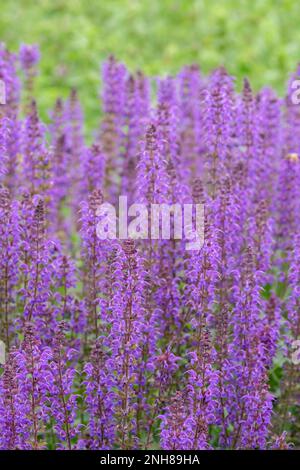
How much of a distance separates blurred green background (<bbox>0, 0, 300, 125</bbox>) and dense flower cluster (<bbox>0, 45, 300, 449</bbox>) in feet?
24.1

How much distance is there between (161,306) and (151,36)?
39.2ft

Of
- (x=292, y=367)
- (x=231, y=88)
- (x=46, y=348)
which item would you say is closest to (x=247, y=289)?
(x=292, y=367)

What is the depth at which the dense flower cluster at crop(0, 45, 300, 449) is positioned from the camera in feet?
18.8

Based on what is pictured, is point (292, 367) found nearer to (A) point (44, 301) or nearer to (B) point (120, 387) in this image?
(B) point (120, 387)

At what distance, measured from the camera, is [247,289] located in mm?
6230

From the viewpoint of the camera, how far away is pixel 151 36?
1770cm

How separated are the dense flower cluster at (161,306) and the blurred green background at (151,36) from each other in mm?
7353

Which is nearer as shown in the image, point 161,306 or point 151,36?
point 161,306

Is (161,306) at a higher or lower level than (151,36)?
lower

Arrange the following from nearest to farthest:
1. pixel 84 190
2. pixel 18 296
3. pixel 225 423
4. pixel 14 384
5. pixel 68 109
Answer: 1. pixel 14 384
2. pixel 225 423
3. pixel 18 296
4. pixel 84 190
5. pixel 68 109

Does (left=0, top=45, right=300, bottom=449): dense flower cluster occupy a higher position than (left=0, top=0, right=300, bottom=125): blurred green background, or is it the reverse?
(left=0, top=0, right=300, bottom=125): blurred green background

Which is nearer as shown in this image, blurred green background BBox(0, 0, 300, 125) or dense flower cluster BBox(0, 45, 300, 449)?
dense flower cluster BBox(0, 45, 300, 449)

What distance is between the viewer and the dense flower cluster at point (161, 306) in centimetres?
573

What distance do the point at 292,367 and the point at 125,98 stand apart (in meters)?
4.14
